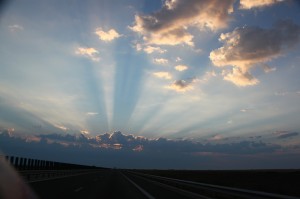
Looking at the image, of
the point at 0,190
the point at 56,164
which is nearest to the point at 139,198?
the point at 0,190

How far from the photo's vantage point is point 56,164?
66.3 metres

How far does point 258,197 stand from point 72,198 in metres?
8.00

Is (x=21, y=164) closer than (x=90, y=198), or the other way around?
(x=90, y=198)

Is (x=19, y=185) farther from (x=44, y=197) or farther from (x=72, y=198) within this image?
(x=72, y=198)

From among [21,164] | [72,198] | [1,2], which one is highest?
[1,2]

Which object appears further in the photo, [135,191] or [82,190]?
[135,191]

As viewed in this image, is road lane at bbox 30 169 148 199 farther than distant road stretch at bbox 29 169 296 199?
Yes

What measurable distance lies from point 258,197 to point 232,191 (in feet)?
8.80

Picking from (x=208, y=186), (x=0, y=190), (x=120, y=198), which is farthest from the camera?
(x=208, y=186)

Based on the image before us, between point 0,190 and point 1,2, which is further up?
point 1,2

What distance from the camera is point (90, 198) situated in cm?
1670

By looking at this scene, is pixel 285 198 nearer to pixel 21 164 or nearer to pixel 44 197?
pixel 44 197

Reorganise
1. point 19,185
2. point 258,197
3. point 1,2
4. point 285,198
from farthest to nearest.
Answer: point 19,185, point 1,2, point 258,197, point 285,198

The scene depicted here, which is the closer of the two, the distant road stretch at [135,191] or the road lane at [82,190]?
the distant road stretch at [135,191]
